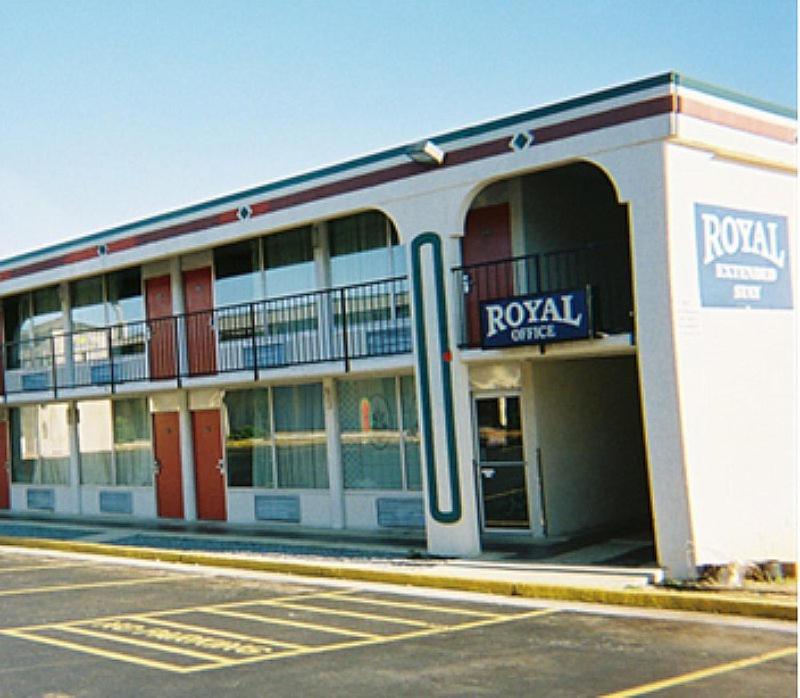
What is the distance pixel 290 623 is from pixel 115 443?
13237 millimetres

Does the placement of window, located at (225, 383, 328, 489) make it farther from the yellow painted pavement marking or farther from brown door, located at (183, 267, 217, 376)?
the yellow painted pavement marking

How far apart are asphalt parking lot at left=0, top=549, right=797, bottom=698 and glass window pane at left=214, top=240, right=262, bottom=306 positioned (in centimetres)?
771

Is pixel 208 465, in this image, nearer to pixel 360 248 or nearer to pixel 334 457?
pixel 334 457

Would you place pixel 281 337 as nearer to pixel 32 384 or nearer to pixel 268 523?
pixel 268 523

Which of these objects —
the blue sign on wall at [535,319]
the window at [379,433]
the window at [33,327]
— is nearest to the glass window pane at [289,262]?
the window at [379,433]

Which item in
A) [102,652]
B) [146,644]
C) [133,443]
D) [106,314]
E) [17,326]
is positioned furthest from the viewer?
[17,326]

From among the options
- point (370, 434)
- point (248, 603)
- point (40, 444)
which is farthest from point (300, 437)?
point (40, 444)

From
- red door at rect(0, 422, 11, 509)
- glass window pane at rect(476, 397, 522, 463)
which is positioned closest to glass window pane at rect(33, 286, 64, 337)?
red door at rect(0, 422, 11, 509)

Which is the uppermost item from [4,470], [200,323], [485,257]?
[485,257]

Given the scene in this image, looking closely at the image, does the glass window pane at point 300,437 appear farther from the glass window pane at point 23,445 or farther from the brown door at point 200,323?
the glass window pane at point 23,445

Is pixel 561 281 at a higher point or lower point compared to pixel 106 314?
lower

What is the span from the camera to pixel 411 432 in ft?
58.1

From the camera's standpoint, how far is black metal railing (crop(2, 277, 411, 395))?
700 inches

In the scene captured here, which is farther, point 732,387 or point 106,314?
point 106,314
